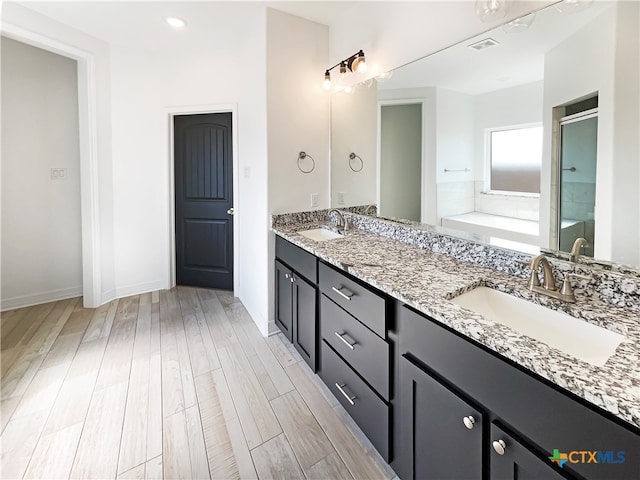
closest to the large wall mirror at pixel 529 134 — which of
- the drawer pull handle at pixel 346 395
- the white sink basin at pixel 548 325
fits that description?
the white sink basin at pixel 548 325

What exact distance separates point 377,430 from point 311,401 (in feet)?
1.84

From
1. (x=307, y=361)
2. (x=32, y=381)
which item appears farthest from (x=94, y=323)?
(x=307, y=361)

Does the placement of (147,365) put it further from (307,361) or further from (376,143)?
(376,143)

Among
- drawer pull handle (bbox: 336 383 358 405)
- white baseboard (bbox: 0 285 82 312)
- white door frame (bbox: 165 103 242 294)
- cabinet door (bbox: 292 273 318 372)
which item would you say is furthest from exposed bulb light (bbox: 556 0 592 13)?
white baseboard (bbox: 0 285 82 312)

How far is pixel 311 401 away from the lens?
189cm

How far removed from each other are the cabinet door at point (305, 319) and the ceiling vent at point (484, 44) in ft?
4.93

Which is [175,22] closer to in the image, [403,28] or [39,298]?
[403,28]

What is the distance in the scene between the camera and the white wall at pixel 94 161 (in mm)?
3018

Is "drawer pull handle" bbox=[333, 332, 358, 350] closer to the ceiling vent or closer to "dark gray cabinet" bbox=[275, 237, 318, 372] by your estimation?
"dark gray cabinet" bbox=[275, 237, 318, 372]

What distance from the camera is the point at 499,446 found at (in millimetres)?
875

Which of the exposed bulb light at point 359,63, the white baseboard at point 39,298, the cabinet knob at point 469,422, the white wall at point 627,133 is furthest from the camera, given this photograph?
the white baseboard at point 39,298

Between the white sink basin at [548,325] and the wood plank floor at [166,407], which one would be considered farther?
the wood plank floor at [166,407]

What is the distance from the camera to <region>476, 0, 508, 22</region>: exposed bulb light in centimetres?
149

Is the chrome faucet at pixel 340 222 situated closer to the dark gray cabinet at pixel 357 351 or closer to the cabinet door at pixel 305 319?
the cabinet door at pixel 305 319
